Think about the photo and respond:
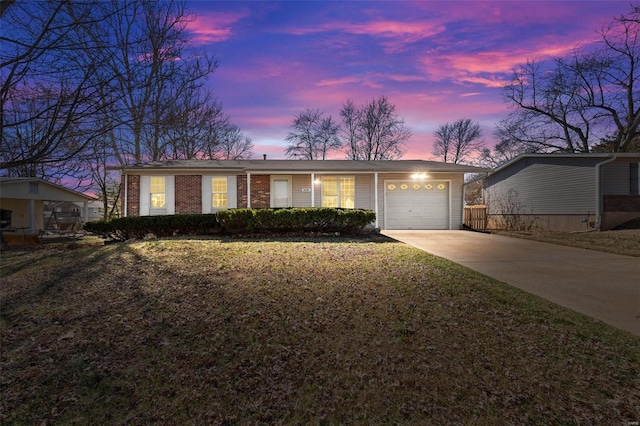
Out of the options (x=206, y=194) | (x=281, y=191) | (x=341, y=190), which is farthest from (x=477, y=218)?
(x=206, y=194)

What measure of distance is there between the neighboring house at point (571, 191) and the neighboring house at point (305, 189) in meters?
4.10

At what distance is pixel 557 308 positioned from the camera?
14.4ft

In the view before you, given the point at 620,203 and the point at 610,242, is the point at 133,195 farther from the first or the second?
the point at 620,203

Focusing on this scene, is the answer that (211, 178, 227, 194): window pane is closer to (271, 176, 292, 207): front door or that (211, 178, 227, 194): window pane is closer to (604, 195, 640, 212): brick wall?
(271, 176, 292, 207): front door

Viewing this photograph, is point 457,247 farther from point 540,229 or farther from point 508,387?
point 540,229

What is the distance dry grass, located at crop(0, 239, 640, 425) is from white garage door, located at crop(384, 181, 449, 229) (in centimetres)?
986

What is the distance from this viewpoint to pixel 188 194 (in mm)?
14781

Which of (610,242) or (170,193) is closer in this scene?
(610,242)

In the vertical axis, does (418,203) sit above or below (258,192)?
below

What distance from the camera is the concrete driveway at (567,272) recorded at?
14.9 ft

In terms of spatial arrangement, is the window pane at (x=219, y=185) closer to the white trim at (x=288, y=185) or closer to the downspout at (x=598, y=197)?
the white trim at (x=288, y=185)

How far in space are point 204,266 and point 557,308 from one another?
5.79 m

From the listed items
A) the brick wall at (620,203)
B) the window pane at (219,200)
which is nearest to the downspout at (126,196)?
the window pane at (219,200)

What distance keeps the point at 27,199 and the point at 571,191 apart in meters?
27.8
